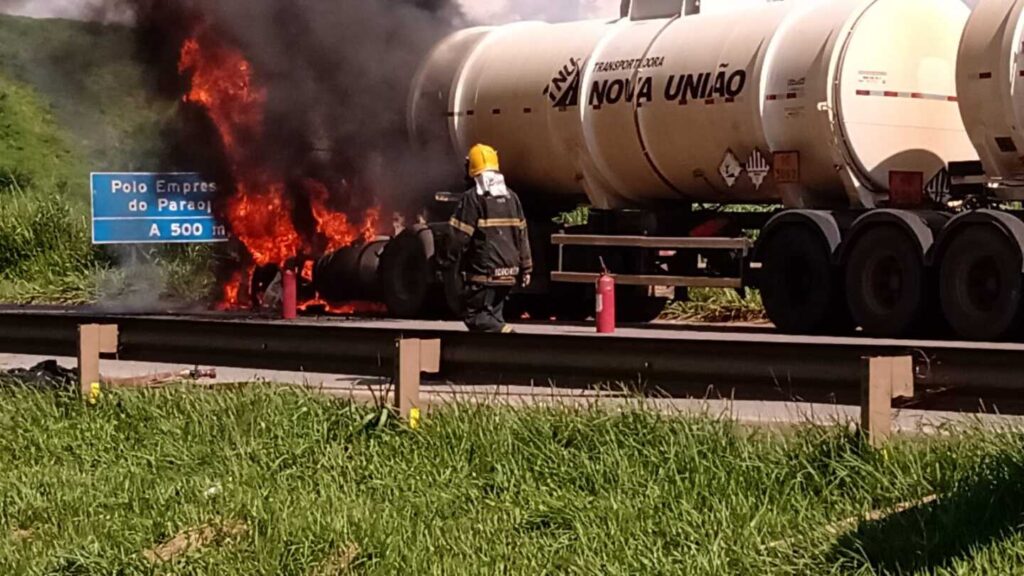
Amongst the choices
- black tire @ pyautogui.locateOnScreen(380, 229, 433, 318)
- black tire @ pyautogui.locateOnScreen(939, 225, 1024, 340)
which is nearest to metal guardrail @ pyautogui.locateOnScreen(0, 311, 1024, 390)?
black tire @ pyautogui.locateOnScreen(939, 225, 1024, 340)

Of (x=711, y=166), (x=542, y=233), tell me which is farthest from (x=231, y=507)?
(x=542, y=233)

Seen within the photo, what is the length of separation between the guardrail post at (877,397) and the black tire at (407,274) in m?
14.3

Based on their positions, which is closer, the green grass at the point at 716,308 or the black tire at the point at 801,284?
the black tire at the point at 801,284

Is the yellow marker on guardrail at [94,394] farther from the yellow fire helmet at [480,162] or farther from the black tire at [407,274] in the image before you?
the black tire at [407,274]

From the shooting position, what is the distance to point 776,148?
19.4 meters

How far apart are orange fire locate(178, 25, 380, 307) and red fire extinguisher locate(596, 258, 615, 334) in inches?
192

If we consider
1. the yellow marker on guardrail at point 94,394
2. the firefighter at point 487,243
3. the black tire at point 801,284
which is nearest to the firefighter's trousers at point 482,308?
the firefighter at point 487,243

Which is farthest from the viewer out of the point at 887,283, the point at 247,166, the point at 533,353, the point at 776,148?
the point at 247,166

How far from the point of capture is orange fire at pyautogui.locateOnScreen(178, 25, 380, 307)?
76.9 ft

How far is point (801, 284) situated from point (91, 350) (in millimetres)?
9166

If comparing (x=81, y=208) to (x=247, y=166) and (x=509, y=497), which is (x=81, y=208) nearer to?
(x=247, y=166)

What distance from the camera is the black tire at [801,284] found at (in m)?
18.8

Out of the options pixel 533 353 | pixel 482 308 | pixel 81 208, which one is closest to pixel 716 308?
pixel 482 308

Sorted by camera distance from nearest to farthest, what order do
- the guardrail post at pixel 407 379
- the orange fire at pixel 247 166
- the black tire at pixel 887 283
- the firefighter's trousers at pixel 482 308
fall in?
the guardrail post at pixel 407 379, the firefighter's trousers at pixel 482 308, the black tire at pixel 887 283, the orange fire at pixel 247 166
